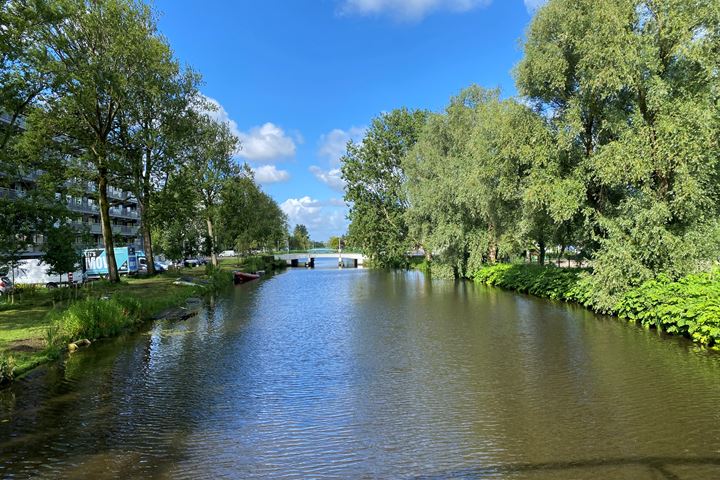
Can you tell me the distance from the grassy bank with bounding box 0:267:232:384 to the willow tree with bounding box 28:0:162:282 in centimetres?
528

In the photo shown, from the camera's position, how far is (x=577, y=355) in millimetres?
14023

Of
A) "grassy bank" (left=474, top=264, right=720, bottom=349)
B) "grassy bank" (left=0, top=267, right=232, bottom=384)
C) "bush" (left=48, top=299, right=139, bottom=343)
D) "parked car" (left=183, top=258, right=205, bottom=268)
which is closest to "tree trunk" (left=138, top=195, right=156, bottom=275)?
"grassy bank" (left=0, top=267, right=232, bottom=384)

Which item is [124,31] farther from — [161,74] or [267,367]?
[267,367]

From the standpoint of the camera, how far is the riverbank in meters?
13.5

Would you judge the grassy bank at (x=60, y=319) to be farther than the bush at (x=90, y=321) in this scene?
No

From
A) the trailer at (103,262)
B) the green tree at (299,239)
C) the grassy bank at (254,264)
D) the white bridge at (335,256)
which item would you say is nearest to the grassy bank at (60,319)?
the trailer at (103,262)

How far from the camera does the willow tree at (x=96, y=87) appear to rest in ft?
84.6

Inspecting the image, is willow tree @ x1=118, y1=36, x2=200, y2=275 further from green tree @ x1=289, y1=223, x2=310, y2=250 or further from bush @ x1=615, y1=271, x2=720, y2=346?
green tree @ x1=289, y1=223, x2=310, y2=250

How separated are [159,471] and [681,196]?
1905 centimetres

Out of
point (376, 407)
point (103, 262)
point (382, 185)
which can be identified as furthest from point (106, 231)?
point (382, 185)

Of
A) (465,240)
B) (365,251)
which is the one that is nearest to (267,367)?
(465,240)

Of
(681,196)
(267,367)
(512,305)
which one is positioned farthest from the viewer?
(512,305)

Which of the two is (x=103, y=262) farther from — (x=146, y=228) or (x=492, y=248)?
(x=492, y=248)

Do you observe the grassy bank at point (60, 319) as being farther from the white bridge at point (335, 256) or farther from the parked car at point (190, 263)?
the white bridge at point (335, 256)
